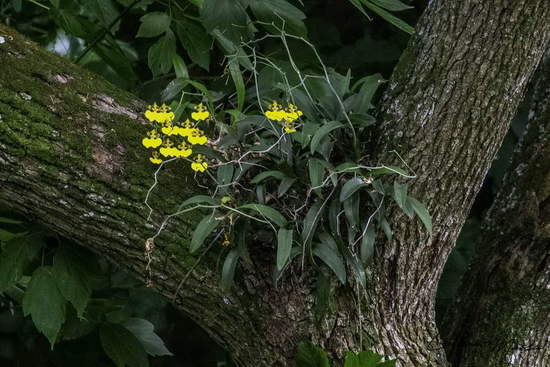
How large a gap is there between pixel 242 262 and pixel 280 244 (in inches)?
7.6

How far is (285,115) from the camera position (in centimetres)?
189

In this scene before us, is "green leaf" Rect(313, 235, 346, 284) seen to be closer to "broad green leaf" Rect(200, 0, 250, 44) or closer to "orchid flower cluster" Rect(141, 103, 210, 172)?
"orchid flower cluster" Rect(141, 103, 210, 172)

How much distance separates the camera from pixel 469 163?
6.61 ft

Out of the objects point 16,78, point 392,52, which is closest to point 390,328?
point 16,78

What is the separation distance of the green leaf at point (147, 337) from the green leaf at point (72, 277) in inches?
18.9

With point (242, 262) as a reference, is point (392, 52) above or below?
above

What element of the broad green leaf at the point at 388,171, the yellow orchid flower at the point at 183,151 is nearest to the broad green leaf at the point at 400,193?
the broad green leaf at the point at 388,171

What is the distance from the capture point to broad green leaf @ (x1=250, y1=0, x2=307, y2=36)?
2023mm

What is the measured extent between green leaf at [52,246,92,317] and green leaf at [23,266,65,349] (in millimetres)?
28

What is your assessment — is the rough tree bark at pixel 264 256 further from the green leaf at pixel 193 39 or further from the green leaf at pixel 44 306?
the green leaf at pixel 193 39

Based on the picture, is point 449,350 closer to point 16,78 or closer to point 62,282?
point 62,282

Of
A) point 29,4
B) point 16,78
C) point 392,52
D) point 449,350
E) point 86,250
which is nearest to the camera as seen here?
point 16,78

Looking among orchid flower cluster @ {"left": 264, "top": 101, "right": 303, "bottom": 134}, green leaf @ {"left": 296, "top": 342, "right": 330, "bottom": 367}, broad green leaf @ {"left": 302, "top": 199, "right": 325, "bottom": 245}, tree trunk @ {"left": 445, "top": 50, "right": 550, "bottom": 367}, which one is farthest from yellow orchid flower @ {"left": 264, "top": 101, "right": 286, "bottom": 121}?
tree trunk @ {"left": 445, "top": 50, "right": 550, "bottom": 367}

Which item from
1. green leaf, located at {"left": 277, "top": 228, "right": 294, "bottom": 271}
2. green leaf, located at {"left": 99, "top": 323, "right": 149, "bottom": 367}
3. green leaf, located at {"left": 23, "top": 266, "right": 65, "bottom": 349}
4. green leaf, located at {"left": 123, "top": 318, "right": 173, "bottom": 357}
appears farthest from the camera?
green leaf, located at {"left": 123, "top": 318, "right": 173, "bottom": 357}
